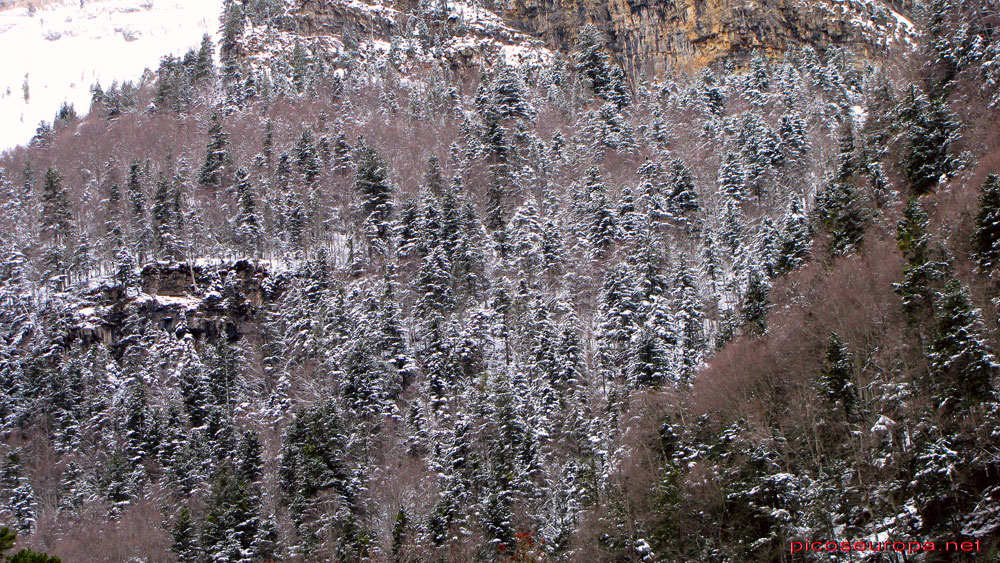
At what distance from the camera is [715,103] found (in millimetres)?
93375

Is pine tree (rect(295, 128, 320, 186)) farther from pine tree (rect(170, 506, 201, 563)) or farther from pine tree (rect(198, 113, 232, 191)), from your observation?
pine tree (rect(170, 506, 201, 563))

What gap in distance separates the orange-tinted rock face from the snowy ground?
8500 centimetres

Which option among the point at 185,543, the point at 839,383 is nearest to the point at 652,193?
the point at 839,383

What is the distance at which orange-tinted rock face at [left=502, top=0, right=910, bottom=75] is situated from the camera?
5261 inches

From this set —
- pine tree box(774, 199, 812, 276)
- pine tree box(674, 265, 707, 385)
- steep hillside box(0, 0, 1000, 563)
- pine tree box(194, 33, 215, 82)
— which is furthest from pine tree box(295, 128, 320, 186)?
pine tree box(774, 199, 812, 276)

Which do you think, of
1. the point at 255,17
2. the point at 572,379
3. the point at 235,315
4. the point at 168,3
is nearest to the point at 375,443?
the point at 572,379

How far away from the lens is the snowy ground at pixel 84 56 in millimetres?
162500

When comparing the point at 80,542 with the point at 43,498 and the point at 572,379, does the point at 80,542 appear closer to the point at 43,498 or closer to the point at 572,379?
the point at 43,498

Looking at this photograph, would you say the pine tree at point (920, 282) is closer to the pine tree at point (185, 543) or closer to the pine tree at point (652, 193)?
the pine tree at point (185, 543)

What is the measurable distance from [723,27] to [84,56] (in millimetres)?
145499

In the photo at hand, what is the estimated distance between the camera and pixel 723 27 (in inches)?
5256

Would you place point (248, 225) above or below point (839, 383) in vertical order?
below

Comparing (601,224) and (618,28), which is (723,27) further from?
(601,224)

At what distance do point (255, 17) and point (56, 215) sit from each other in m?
69.4
